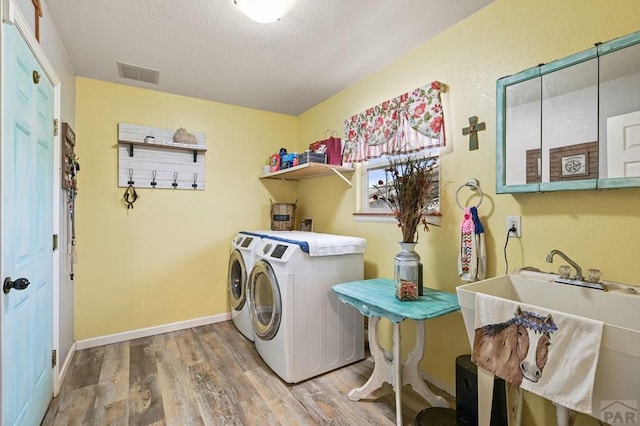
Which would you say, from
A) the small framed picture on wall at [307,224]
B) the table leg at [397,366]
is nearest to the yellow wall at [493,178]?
the table leg at [397,366]

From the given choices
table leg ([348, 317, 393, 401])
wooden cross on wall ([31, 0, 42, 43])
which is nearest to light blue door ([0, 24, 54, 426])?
wooden cross on wall ([31, 0, 42, 43])

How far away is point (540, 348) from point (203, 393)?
1994mm

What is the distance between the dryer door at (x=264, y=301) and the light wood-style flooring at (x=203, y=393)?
12.7 inches

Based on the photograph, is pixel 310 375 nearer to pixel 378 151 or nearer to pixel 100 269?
pixel 378 151

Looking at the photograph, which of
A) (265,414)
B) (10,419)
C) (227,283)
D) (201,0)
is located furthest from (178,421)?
(201,0)

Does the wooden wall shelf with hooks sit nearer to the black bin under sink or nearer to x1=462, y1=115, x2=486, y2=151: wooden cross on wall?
x1=462, y1=115, x2=486, y2=151: wooden cross on wall

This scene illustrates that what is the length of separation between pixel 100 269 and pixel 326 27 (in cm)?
281

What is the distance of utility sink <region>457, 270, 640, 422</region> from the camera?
92 centimetres

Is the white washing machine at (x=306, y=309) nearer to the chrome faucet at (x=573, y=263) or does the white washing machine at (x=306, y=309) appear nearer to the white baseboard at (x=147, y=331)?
the white baseboard at (x=147, y=331)

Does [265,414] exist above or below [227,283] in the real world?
below

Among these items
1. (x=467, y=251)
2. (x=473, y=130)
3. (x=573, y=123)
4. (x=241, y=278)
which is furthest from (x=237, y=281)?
(x=573, y=123)

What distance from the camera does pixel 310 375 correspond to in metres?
2.20

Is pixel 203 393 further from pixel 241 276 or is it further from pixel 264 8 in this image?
pixel 264 8

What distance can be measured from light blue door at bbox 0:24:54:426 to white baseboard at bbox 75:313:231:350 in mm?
874
